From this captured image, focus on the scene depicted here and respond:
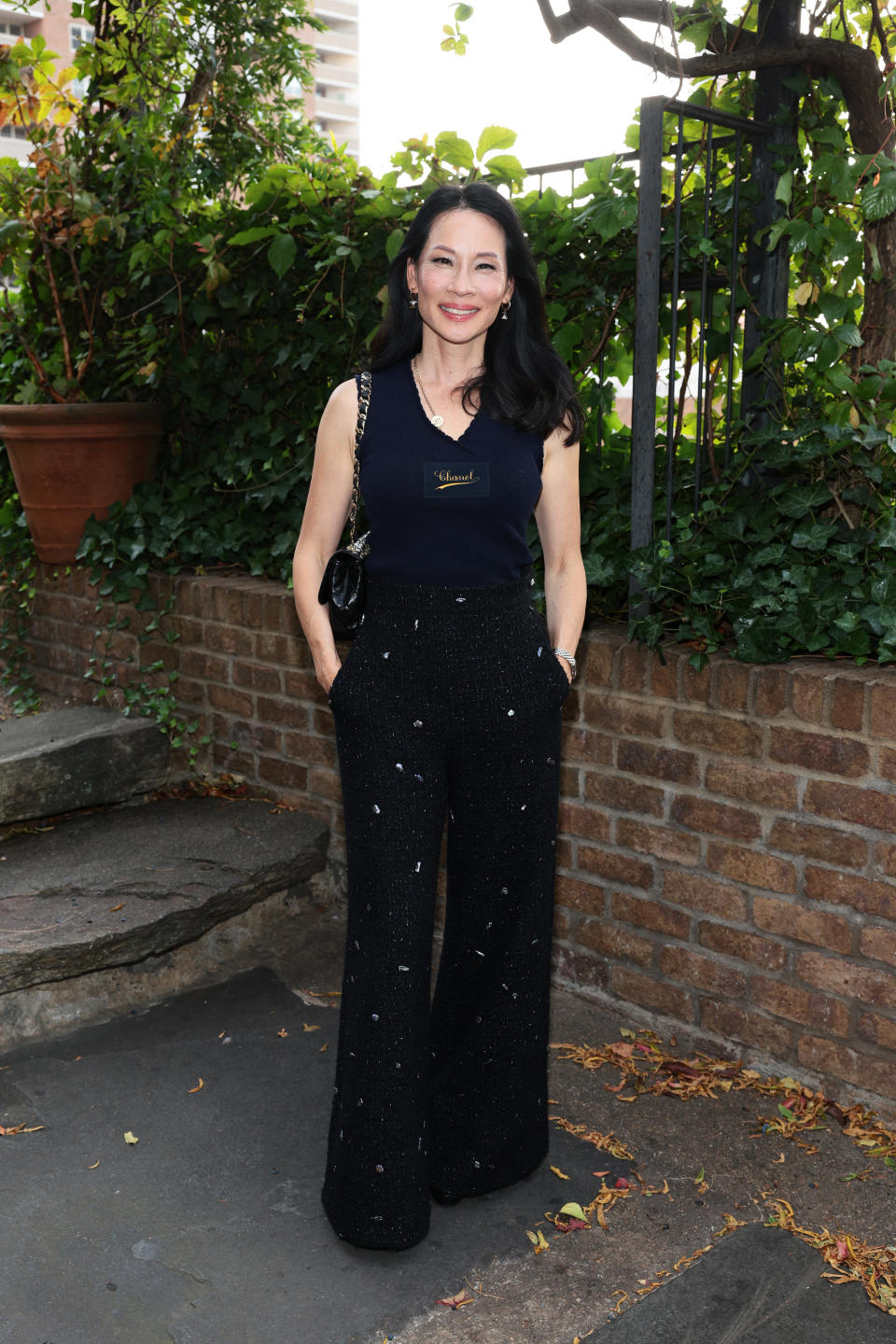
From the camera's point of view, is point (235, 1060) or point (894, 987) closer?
point (894, 987)

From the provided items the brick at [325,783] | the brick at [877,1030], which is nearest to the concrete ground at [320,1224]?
the brick at [877,1030]

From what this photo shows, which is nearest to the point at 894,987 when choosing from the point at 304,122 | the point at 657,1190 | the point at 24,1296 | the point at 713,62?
the point at 657,1190

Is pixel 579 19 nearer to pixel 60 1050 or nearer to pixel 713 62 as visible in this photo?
pixel 713 62

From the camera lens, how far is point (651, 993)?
3.24 meters

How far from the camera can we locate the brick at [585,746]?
326cm

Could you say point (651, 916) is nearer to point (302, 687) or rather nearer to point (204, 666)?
point (302, 687)

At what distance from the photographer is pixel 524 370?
2238 millimetres

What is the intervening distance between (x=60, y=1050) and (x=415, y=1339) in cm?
144

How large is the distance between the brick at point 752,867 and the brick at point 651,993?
1.26 feet

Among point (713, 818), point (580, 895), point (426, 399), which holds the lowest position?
point (580, 895)

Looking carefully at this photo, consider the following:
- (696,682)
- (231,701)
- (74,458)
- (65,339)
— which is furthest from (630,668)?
(65,339)

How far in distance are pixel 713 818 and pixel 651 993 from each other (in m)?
0.56

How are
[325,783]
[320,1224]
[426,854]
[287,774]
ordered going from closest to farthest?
[426,854]
[320,1224]
[325,783]
[287,774]

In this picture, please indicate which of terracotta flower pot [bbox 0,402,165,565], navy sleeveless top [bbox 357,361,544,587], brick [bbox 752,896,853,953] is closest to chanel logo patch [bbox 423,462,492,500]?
navy sleeveless top [bbox 357,361,544,587]
